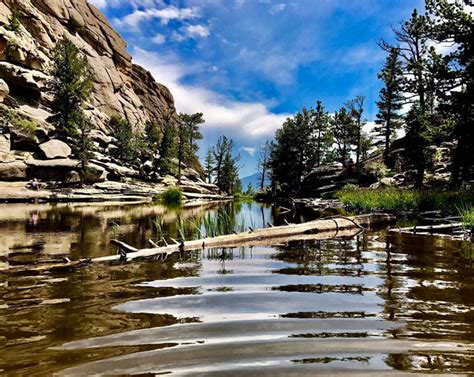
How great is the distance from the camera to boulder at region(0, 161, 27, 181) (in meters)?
36.1

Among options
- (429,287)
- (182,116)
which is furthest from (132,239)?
(182,116)

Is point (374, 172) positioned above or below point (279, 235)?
above

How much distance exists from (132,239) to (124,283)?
6091 mm

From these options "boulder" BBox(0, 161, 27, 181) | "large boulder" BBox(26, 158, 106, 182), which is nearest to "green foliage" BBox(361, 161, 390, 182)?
"large boulder" BBox(26, 158, 106, 182)

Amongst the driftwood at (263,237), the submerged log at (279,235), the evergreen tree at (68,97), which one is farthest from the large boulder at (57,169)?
the submerged log at (279,235)

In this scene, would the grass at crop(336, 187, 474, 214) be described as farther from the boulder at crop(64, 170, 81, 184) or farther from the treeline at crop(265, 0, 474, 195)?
the boulder at crop(64, 170, 81, 184)

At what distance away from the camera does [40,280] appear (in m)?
5.63

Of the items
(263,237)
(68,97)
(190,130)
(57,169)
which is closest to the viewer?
(263,237)

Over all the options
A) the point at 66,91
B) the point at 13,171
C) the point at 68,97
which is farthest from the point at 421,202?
the point at 66,91

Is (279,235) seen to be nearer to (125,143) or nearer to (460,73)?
(460,73)

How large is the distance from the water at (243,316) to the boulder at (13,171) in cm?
3462

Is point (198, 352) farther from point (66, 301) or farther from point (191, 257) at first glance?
point (191, 257)

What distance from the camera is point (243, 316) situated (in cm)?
384

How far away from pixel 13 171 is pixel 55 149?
7.76m
